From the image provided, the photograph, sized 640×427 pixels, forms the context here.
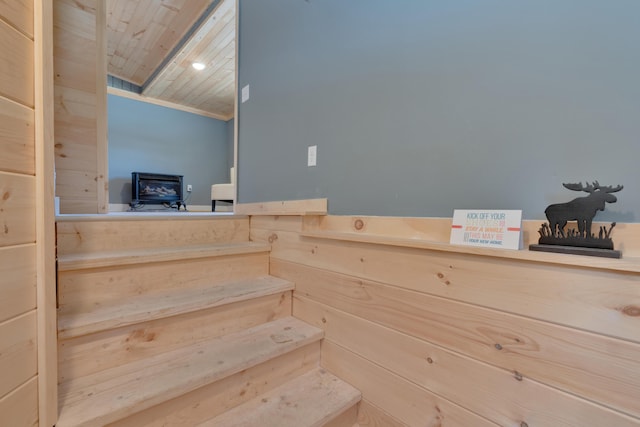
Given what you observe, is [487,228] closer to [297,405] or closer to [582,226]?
[582,226]

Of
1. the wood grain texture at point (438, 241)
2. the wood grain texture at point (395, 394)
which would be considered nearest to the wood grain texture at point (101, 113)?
the wood grain texture at point (438, 241)

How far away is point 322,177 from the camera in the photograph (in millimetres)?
1353

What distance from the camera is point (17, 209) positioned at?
2.07ft

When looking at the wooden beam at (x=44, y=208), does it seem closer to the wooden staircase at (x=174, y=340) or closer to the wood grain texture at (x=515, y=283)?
the wooden staircase at (x=174, y=340)

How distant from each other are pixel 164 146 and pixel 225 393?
594 centimetres

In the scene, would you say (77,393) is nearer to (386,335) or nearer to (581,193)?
(386,335)

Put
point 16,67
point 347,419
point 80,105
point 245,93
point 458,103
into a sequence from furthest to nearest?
point 245,93, point 80,105, point 347,419, point 458,103, point 16,67

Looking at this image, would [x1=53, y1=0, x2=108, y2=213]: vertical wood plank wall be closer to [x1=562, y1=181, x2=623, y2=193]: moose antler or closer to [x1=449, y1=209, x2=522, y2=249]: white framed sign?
[x1=449, y1=209, x2=522, y2=249]: white framed sign

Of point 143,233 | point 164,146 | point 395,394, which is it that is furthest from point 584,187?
point 164,146

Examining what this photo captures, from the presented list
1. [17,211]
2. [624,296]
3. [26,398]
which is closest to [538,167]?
[624,296]

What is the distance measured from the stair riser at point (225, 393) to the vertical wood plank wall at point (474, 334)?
0.17 metres

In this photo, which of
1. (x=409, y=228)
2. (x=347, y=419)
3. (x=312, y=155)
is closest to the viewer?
(x=409, y=228)

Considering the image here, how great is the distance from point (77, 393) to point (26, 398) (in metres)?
0.21

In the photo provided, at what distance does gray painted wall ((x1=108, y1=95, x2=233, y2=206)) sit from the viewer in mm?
5266
